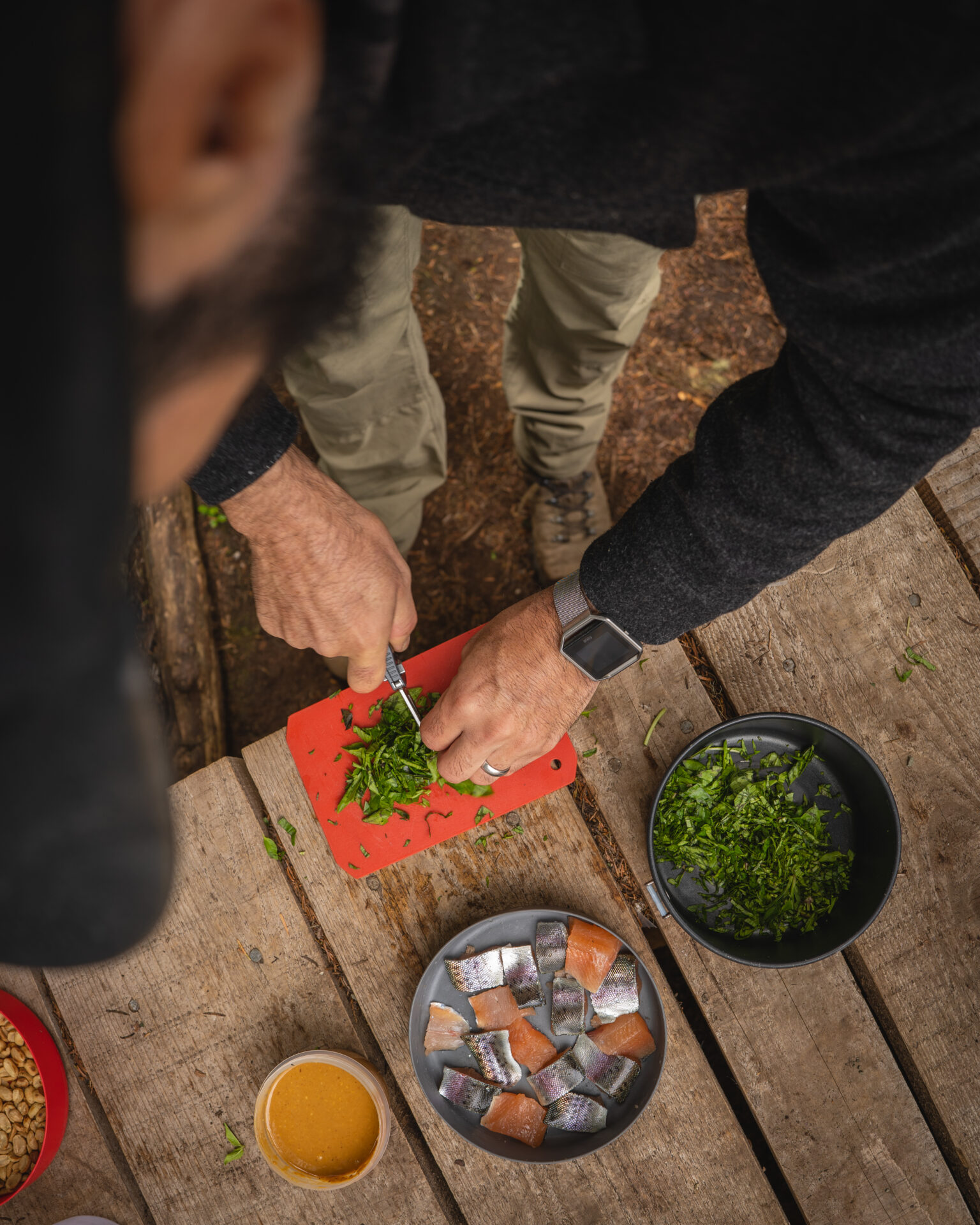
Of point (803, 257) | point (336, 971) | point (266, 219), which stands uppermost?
point (266, 219)

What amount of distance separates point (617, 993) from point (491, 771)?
50 cm

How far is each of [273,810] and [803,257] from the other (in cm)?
140

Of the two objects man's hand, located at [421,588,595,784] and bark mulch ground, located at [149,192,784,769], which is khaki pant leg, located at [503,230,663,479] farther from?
man's hand, located at [421,588,595,784]

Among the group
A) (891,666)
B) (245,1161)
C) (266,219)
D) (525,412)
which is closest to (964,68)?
(266,219)

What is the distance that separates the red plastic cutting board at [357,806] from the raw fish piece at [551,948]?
0.25 m

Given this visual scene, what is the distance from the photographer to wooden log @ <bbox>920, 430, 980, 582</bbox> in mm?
1630

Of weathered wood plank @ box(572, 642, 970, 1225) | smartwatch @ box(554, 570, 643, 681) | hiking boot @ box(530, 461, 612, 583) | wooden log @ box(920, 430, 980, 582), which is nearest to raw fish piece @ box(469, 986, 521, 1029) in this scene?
weathered wood plank @ box(572, 642, 970, 1225)

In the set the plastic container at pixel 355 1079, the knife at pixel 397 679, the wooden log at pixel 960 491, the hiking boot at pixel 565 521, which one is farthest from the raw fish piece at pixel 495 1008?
the wooden log at pixel 960 491

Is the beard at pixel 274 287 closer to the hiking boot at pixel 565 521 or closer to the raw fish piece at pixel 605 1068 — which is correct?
the raw fish piece at pixel 605 1068

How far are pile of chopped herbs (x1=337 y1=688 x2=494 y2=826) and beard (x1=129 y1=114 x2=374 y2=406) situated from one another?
1.04 meters

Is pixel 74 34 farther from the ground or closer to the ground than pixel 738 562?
farther from the ground

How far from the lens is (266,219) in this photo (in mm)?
494

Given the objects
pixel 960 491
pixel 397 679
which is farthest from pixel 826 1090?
pixel 960 491

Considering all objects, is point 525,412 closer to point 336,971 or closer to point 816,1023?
point 336,971
